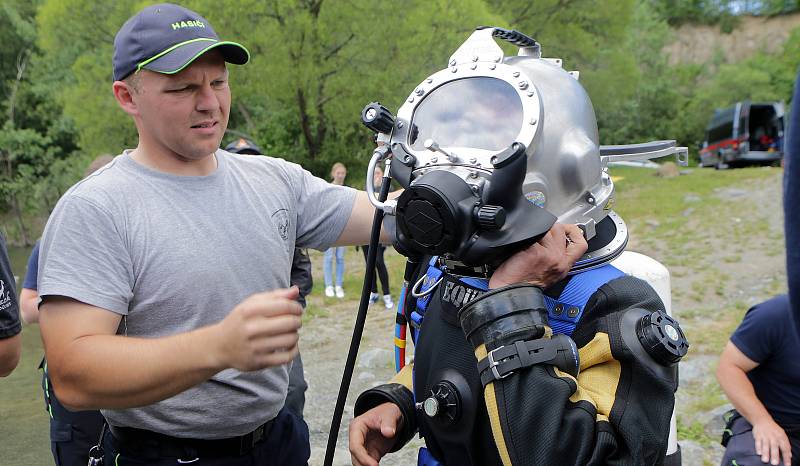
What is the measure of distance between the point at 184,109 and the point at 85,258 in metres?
0.52

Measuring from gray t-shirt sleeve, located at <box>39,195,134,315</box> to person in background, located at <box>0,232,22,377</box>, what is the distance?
67 cm

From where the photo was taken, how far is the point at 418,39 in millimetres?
17281

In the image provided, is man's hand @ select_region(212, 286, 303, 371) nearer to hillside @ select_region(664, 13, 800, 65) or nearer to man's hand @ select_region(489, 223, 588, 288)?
man's hand @ select_region(489, 223, 588, 288)

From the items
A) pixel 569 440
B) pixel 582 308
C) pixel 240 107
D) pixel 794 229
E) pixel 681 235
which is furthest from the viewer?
pixel 240 107

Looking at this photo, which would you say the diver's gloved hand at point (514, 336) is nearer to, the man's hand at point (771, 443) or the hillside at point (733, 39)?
the man's hand at point (771, 443)

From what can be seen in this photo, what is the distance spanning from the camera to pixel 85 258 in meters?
1.86

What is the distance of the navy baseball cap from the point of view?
79.0 inches

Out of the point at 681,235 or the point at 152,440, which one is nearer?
the point at 152,440

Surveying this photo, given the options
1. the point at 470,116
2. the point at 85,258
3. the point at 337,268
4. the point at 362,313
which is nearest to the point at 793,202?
the point at 470,116

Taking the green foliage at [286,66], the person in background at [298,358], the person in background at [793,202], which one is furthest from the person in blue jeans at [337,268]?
the person in background at [793,202]

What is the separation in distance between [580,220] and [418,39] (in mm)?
16111

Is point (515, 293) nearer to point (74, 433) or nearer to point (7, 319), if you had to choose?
point (7, 319)

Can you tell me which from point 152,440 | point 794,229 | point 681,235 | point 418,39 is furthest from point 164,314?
point 418,39

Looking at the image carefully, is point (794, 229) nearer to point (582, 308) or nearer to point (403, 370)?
point (582, 308)
